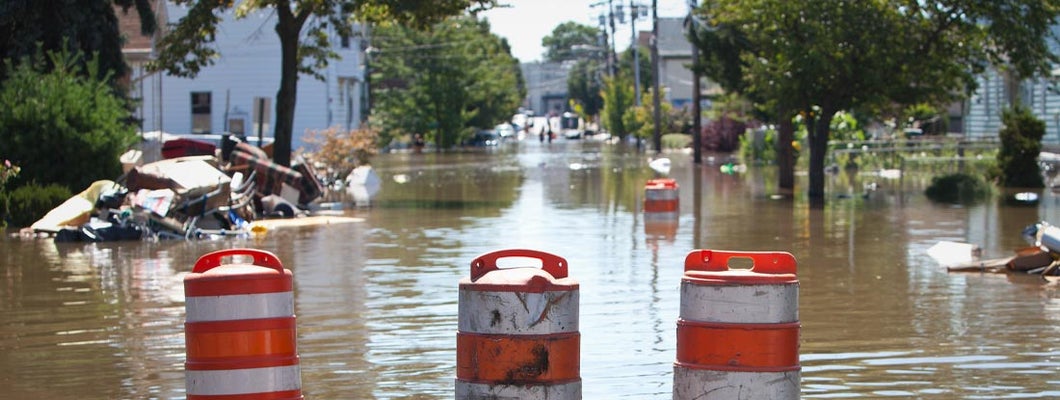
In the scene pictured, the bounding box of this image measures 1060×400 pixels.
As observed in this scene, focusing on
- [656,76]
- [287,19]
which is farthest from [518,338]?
[656,76]

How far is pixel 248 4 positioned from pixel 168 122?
2776cm

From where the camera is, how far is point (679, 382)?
704cm

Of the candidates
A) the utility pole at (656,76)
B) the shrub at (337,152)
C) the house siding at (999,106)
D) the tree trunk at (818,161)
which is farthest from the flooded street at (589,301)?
the utility pole at (656,76)

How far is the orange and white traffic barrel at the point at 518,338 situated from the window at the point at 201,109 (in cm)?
5151

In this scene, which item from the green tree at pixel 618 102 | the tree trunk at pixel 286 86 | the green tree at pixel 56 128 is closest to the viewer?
the green tree at pixel 56 128

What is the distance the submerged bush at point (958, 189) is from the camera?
30.0 m

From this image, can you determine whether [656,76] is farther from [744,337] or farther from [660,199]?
[744,337]

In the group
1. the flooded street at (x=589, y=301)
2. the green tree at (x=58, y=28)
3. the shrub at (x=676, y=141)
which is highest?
the green tree at (x=58, y=28)

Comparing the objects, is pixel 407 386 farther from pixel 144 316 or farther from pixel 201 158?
pixel 201 158

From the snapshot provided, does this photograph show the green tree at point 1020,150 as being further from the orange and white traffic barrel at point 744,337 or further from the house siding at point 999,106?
the orange and white traffic barrel at point 744,337

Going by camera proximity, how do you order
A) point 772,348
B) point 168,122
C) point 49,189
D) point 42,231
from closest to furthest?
1. point 772,348
2. point 42,231
3. point 49,189
4. point 168,122

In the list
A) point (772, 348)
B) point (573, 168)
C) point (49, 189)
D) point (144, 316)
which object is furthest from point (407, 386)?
point (573, 168)

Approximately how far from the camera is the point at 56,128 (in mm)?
23094

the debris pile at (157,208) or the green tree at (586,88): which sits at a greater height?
the green tree at (586,88)
